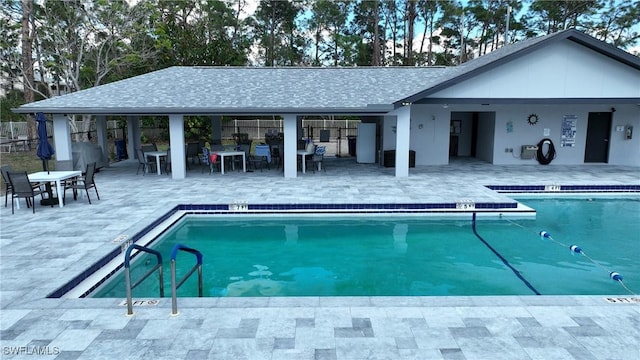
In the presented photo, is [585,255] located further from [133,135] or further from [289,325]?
[133,135]

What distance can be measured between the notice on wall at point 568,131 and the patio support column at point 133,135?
17725 mm

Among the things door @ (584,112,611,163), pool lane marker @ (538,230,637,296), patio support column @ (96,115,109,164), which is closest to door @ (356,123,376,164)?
door @ (584,112,611,163)

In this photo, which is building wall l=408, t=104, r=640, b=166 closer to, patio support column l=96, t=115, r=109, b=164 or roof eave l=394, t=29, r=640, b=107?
roof eave l=394, t=29, r=640, b=107

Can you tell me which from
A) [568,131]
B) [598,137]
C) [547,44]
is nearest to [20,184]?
[547,44]

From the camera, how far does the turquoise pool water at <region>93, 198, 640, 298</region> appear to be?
652 centimetres

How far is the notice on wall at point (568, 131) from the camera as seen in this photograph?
16562mm

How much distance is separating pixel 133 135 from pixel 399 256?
1466 centimetres

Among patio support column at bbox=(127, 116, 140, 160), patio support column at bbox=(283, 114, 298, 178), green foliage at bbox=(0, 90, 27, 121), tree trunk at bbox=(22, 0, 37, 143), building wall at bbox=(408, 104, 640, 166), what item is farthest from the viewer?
green foliage at bbox=(0, 90, 27, 121)

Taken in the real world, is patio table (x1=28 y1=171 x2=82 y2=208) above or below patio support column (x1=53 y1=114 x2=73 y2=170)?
below

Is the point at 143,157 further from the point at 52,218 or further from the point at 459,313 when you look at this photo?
the point at 459,313

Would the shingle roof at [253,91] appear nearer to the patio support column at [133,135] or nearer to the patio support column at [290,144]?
the patio support column at [290,144]

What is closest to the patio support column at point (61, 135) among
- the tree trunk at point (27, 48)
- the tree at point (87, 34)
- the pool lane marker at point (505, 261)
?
the tree at point (87, 34)

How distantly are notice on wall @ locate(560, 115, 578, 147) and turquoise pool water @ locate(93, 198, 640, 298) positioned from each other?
20.6ft

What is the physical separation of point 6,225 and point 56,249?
247 centimetres
